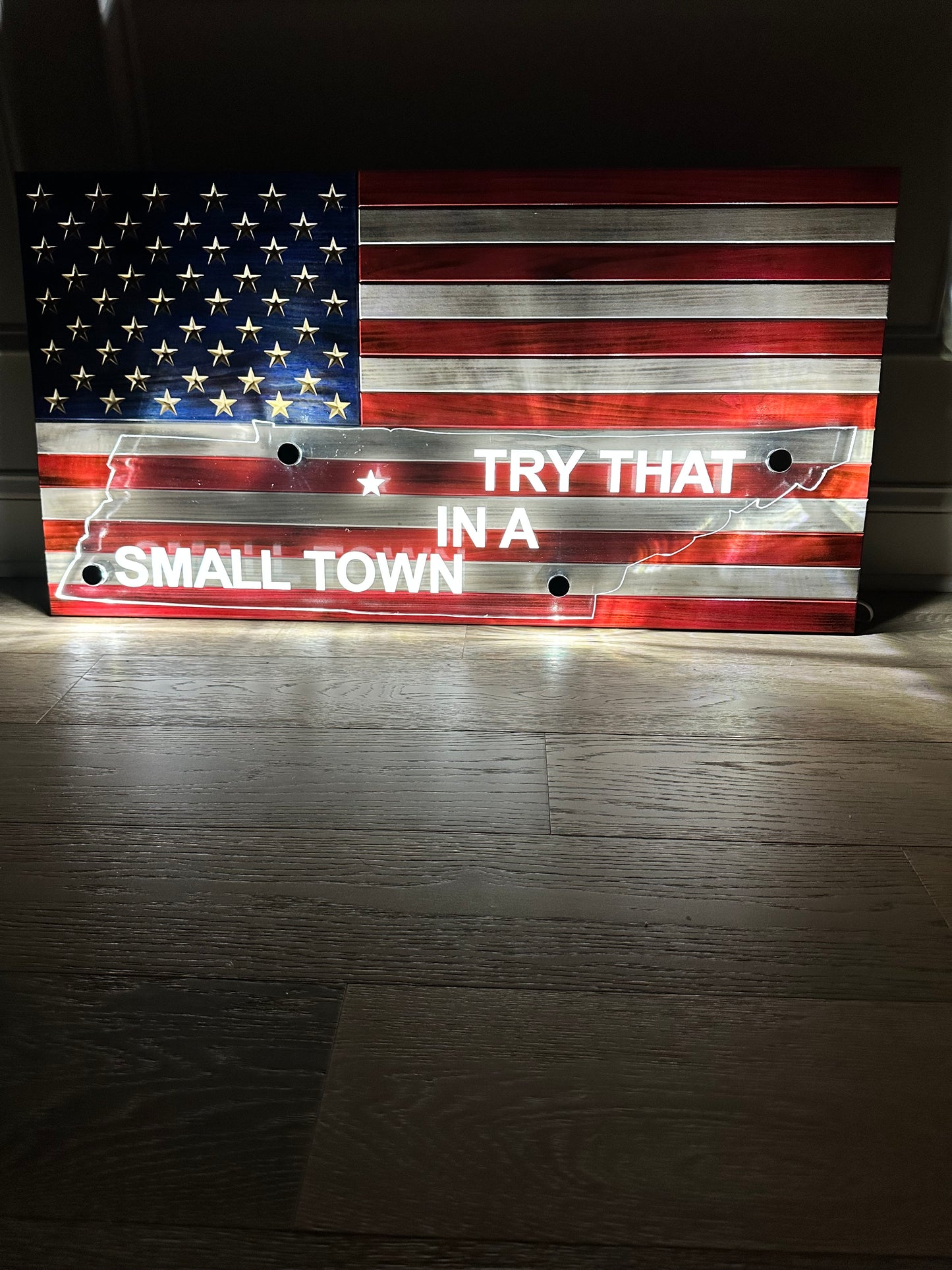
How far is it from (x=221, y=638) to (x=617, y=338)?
2.37 ft

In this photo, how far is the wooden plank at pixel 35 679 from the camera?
47.9 inches

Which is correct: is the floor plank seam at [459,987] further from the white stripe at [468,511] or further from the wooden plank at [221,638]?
the white stripe at [468,511]

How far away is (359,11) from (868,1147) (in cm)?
167

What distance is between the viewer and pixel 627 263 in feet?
4.60

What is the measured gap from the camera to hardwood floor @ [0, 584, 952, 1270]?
55 cm

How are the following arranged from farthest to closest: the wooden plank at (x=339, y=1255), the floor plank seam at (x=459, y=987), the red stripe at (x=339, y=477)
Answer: the red stripe at (x=339, y=477), the floor plank seam at (x=459, y=987), the wooden plank at (x=339, y=1255)

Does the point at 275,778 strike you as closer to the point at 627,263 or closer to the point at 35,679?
the point at 35,679

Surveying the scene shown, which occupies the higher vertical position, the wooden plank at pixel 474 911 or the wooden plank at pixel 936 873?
the wooden plank at pixel 474 911

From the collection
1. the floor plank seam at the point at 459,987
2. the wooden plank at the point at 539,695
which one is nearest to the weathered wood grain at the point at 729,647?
the wooden plank at the point at 539,695

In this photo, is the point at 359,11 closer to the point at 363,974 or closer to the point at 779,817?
the point at 779,817

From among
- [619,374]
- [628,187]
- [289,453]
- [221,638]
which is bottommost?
[221,638]

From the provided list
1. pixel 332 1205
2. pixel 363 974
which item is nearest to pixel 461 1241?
pixel 332 1205

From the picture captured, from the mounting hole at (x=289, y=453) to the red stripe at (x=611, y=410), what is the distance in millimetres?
110

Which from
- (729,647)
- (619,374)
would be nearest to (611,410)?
(619,374)
